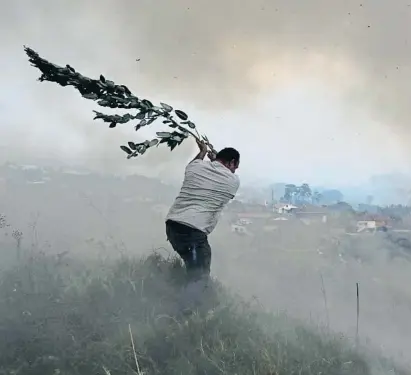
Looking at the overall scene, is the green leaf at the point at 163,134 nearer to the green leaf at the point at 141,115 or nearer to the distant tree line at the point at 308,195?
the green leaf at the point at 141,115

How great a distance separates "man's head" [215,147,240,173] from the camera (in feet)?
9.61

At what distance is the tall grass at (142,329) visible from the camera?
234 cm

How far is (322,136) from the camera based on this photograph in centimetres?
411

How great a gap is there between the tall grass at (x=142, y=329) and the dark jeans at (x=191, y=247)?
0.31 ft

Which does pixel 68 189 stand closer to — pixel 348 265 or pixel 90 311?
pixel 90 311

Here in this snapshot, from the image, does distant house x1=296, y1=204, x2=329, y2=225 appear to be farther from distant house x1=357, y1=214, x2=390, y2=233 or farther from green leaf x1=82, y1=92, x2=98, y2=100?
green leaf x1=82, y1=92, x2=98, y2=100

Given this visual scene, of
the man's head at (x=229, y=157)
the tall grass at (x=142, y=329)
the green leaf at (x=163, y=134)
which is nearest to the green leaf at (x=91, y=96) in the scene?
the green leaf at (x=163, y=134)

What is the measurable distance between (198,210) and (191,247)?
0.66 ft

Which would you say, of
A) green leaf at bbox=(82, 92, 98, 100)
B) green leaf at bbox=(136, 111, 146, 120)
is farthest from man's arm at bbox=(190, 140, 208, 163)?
green leaf at bbox=(82, 92, 98, 100)

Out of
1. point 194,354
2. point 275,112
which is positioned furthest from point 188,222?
point 275,112

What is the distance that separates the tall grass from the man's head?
65 centimetres

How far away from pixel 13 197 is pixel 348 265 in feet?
7.94

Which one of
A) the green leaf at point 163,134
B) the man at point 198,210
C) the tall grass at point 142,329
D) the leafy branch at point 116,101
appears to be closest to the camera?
the leafy branch at point 116,101

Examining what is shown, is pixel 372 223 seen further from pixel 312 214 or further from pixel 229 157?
pixel 229 157
